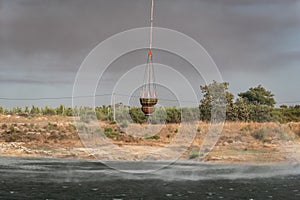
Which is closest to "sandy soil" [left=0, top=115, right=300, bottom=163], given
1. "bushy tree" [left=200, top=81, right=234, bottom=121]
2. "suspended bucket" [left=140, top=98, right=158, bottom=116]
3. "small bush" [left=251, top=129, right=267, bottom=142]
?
"small bush" [left=251, top=129, right=267, bottom=142]

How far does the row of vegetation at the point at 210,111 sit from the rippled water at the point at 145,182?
2382cm

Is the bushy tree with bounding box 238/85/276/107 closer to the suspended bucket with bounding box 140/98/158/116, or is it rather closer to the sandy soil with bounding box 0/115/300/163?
the sandy soil with bounding box 0/115/300/163

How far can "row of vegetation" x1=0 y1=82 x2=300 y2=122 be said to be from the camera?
64.3 meters

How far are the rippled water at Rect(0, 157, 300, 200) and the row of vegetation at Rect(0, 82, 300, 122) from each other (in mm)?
23818

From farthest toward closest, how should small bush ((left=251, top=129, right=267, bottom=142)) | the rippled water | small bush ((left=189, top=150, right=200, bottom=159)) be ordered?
small bush ((left=251, top=129, right=267, bottom=142)) < small bush ((left=189, top=150, right=200, bottom=159)) < the rippled water

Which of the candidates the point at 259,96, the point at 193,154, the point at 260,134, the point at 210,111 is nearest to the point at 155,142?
the point at 193,154

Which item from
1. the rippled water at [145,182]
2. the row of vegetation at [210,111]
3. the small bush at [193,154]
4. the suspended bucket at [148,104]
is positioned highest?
the row of vegetation at [210,111]

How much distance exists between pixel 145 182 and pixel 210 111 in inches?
1793

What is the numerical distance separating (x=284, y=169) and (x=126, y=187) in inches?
619

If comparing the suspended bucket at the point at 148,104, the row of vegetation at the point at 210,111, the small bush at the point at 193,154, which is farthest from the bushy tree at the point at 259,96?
the suspended bucket at the point at 148,104

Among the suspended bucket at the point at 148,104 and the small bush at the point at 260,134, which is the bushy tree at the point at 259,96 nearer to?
the small bush at the point at 260,134

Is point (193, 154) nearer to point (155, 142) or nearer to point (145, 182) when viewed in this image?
point (155, 142)

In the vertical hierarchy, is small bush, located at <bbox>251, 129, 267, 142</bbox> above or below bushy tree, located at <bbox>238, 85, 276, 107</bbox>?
below

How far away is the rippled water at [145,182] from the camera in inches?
891
